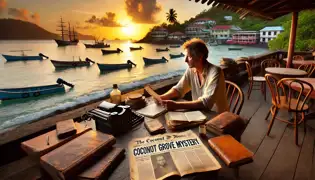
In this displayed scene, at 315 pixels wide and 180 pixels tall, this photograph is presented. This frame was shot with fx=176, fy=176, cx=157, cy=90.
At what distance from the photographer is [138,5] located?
802 cm

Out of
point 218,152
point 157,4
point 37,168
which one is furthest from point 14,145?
point 157,4

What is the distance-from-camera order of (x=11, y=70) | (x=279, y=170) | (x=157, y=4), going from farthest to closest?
1. (x=11, y=70)
2. (x=157, y=4)
3. (x=279, y=170)

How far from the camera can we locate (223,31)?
1128 cm

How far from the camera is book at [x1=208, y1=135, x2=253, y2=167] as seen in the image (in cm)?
77

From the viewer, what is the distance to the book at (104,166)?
68 centimetres

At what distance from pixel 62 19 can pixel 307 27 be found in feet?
48.2

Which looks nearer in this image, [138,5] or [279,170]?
[279,170]

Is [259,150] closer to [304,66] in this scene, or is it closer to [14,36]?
[304,66]

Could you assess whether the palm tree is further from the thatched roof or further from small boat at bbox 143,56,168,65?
small boat at bbox 143,56,168,65

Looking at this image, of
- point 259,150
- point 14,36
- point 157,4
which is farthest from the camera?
point 157,4

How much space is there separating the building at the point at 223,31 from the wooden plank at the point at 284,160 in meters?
9.44

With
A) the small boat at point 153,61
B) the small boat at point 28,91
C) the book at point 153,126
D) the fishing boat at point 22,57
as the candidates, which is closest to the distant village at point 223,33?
the small boat at point 28,91

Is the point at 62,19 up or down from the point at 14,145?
up

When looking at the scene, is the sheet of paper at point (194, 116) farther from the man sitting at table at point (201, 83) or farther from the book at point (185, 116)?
the man sitting at table at point (201, 83)
